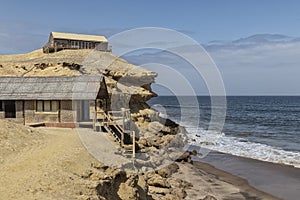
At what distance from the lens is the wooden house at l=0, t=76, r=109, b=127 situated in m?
23.3

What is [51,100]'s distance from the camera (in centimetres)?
2353

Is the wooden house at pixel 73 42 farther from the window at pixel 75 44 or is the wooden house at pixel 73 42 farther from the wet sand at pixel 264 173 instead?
the wet sand at pixel 264 173

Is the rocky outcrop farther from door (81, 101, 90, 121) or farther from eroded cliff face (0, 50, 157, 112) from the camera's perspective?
eroded cliff face (0, 50, 157, 112)

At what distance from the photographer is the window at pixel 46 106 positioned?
2369 centimetres

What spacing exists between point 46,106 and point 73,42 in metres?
35.4

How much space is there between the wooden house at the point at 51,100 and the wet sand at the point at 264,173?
11.3 metres

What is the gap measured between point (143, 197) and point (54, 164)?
4420mm

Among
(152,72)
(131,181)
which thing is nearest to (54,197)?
(131,181)

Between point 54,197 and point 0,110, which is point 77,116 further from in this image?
point 54,197

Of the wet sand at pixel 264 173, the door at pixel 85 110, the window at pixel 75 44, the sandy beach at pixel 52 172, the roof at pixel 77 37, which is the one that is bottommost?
the wet sand at pixel 264 173

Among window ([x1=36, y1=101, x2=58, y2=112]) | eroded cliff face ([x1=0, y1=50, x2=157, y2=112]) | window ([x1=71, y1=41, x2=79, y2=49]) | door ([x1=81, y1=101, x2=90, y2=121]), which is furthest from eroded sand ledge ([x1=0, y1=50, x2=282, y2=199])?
window ([x1=71, y1=41, x2=79, y2=49])

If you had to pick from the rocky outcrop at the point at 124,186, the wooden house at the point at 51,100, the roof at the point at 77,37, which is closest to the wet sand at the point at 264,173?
the rocky outcrop at the point at 124,186

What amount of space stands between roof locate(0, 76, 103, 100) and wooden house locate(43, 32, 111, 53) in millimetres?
31887

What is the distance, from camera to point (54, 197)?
32.8 ft
